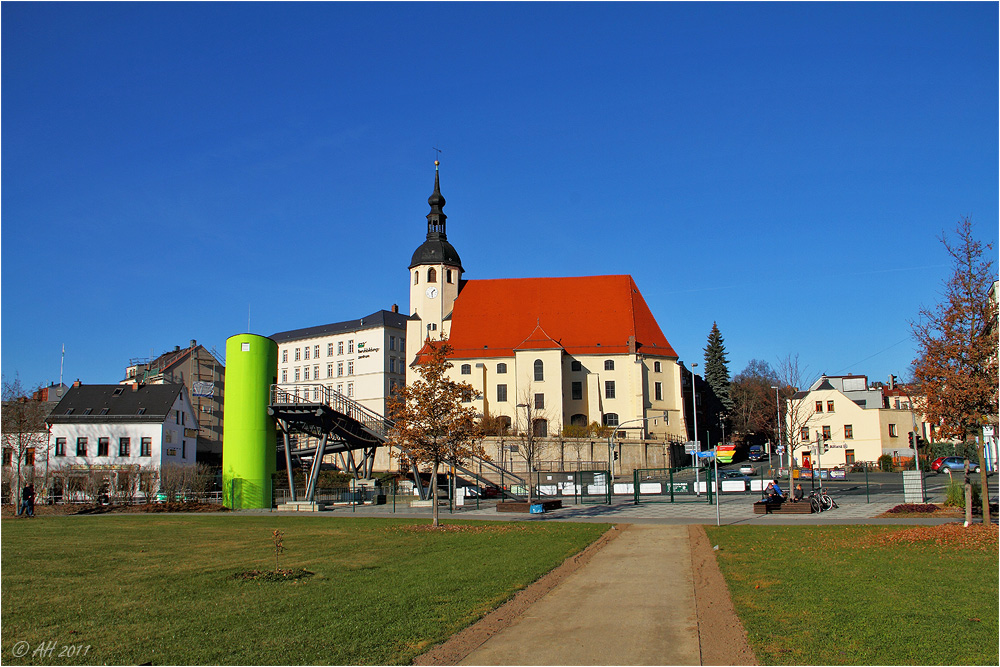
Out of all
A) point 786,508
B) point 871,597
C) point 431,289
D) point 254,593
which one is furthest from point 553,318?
point 871,597

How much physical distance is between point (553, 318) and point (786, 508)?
51655mm

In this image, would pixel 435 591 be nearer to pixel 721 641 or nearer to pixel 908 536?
pixel 721 641

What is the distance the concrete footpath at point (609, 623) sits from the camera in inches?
328

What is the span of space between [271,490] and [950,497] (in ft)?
98.0

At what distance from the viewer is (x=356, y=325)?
98.9m

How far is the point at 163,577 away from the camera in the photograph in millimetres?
13539

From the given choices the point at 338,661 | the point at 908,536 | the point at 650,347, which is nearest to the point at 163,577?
the point at 338,661

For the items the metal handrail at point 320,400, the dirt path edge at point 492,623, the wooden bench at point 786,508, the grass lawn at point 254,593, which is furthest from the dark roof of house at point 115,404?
the dirt path edge at point 492,623

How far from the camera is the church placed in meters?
72.8

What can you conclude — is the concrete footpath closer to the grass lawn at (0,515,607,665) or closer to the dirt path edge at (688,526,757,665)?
the dirt path edge at (688,526,757,665)

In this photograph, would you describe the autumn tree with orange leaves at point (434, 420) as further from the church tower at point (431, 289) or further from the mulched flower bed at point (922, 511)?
the church tower at point (431, 289)

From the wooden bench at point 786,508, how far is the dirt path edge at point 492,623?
16.1 meters
